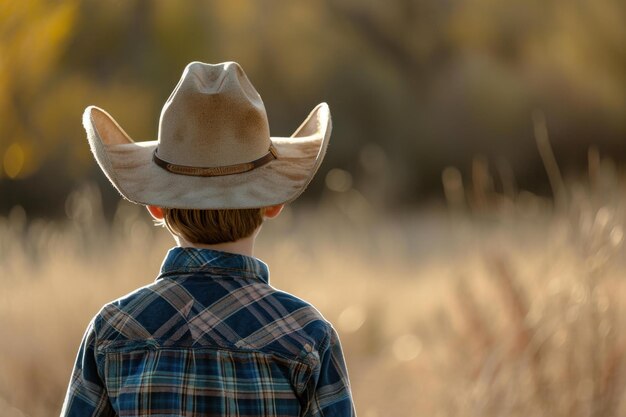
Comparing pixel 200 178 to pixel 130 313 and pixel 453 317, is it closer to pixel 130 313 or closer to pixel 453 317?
pixel 130 313

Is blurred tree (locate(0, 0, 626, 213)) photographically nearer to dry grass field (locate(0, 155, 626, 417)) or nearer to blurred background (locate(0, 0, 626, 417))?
blurred background (locate(0, 0, 626, 417))

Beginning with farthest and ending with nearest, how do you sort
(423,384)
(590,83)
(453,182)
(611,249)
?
(590,83) → (423,384) → (453,182) → (611,249)

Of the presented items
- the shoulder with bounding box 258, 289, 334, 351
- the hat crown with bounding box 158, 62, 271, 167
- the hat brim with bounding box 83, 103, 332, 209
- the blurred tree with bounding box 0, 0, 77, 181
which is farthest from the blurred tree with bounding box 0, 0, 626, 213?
the shoulder with bounding box 258, 289, 334, 351

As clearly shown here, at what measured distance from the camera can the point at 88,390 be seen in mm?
1697

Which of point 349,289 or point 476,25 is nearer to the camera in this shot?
point 349,289

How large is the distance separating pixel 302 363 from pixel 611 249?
4.68ft

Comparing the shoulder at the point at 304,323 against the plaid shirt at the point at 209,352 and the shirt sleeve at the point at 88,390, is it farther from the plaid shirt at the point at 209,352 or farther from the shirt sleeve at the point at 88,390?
the shirt sleeve at the point at 88,390

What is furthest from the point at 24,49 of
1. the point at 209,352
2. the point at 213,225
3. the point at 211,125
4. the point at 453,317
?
the point at 209,352

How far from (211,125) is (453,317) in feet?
6.64

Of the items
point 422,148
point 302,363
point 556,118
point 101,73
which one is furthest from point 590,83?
point 302,363

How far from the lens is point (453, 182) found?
10.6ft

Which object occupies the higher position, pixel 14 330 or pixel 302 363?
pixel 302 363

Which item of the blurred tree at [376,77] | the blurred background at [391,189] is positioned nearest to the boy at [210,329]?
the blurred background at [391,189]

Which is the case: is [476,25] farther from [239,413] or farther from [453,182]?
[239,413]
